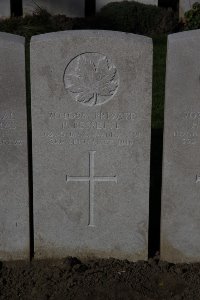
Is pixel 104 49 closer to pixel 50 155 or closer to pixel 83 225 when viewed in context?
pixel 50 155

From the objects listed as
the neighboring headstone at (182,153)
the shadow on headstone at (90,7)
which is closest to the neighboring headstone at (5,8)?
the shadow on headstone at (90,7)

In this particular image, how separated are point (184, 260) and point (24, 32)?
692 centimetres

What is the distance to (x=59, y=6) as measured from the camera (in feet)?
40.4

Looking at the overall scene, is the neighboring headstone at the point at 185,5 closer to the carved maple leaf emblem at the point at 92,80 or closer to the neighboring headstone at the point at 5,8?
the neighboring headstone at the point at 5,8

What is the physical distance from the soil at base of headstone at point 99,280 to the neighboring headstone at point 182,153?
197mm

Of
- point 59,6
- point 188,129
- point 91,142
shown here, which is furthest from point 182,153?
point 59,6

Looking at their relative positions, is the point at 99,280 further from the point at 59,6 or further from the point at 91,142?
the point at 59,6

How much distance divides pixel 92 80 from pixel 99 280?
54.3 inches

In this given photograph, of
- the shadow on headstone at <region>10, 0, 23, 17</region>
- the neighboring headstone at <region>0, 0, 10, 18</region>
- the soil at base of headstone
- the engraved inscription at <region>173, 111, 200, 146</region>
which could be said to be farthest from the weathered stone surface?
the shadow on headstone at <region>10, 0, 23, 17</region>

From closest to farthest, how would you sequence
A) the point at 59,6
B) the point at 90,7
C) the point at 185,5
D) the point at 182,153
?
the point at 182,153 < the point at 185,5 < the point at 59,6 < the point at 90,7

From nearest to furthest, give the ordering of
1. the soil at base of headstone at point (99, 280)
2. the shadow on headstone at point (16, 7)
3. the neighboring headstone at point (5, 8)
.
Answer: the soil at base of headstone at point (99, 280) < the neighboring headstone at point (5, 8) < the shadow on headstone at point (16, 7)

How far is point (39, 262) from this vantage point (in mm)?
4805

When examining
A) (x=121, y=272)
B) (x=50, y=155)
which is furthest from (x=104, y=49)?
(x=121, y=272)

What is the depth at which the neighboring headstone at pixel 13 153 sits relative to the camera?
4.36 metres
